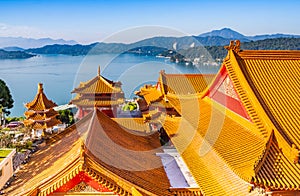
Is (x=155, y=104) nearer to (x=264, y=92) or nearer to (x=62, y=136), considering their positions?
(x=62, y=136)

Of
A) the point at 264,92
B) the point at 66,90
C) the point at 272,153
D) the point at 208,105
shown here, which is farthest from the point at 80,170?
the point at 66,90

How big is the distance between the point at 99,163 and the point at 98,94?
50.4ft

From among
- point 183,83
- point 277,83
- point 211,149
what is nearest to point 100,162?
point 211,149

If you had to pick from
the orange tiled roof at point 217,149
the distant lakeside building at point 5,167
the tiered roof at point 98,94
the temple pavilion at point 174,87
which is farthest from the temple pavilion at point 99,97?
the orange tiled roof at point 217,149

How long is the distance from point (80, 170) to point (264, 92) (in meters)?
5.95

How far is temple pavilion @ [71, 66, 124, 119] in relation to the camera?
76.5ft

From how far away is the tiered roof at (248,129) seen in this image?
7.79 metres

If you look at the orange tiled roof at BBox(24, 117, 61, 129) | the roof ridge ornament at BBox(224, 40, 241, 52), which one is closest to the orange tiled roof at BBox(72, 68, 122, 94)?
the orange tiled roof at BBox(24, 117, 61, 129)

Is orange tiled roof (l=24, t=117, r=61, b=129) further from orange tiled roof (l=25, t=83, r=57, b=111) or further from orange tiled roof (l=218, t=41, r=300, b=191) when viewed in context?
orange tiled roof (l=218, t=41, r=300, b=191)

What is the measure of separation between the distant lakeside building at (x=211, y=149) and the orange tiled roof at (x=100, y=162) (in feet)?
0.08

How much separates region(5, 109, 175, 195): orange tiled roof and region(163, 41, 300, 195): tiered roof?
1226mm

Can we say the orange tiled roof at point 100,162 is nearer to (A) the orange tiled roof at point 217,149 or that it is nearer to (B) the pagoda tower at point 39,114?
(A) the orange tiled roof at point 217,149

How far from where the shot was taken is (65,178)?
8125 millimetres

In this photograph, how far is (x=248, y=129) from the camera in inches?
391
